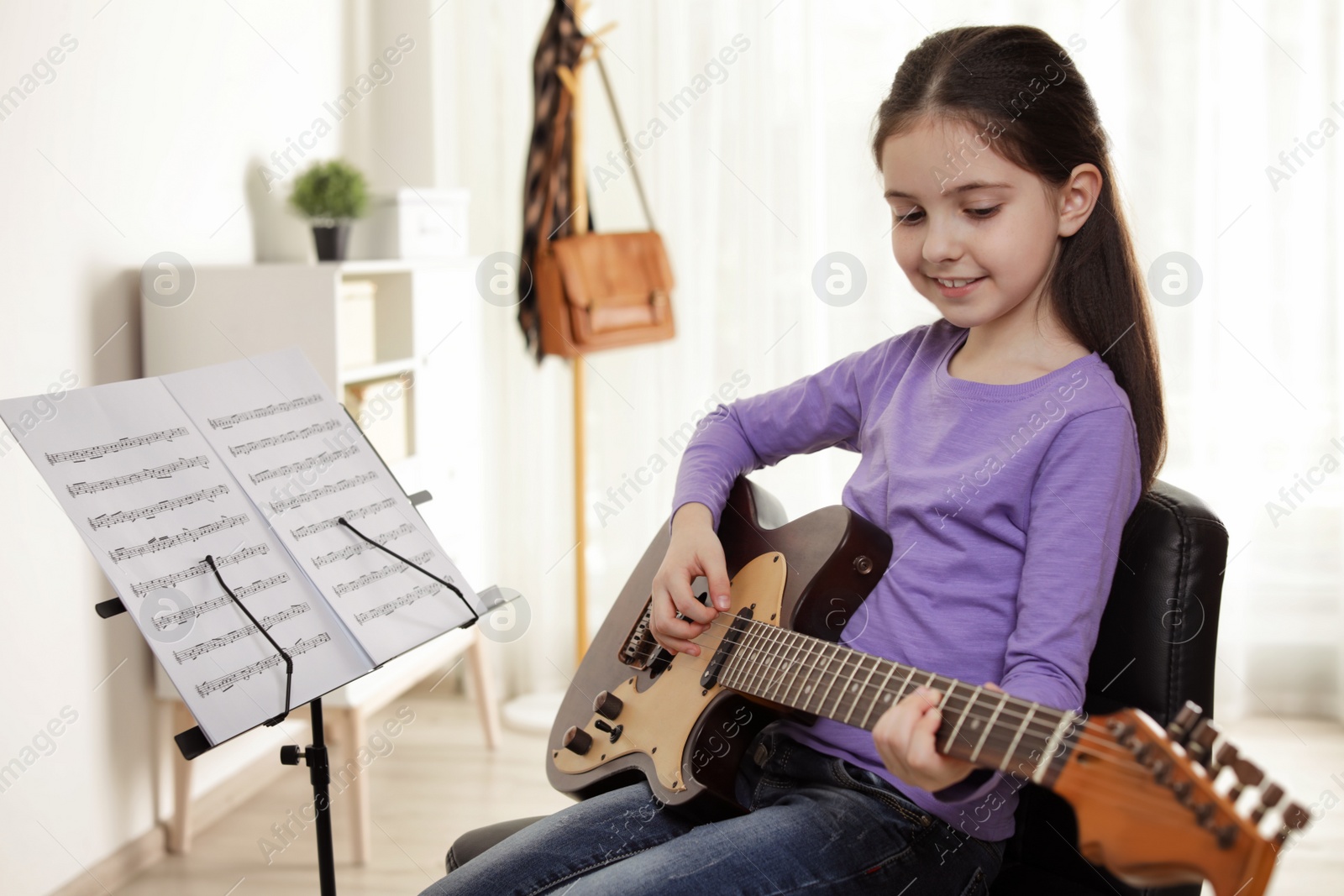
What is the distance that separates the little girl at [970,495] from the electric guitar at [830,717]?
1.6 inches

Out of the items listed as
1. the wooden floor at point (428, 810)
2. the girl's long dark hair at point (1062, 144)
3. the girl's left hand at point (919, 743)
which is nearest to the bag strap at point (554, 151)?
the wooden floor at point (428, 810)

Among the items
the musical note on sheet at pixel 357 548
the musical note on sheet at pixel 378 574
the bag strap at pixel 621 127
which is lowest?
the musical note on sheet at pixel 378 574

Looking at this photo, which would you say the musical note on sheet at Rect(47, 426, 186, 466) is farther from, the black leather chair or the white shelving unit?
the black leather chair

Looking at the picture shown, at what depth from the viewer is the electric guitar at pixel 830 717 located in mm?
669

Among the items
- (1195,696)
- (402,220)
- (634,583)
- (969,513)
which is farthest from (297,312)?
(1195,696)

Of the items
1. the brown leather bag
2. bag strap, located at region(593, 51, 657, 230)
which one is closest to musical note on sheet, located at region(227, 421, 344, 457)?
the brown leather bag

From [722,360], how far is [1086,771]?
2107mm

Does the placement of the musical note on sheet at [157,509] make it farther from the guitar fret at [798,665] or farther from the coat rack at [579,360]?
the coat rack at [579,360]

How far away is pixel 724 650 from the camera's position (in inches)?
45.3

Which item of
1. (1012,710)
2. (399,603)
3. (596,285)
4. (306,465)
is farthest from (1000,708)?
(596,285)

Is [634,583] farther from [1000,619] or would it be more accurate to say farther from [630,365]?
[630,365]

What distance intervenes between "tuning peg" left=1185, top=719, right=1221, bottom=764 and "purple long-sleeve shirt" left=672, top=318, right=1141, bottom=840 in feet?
0.66

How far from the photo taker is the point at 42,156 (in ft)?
5.85

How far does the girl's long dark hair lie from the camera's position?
1.05 m
